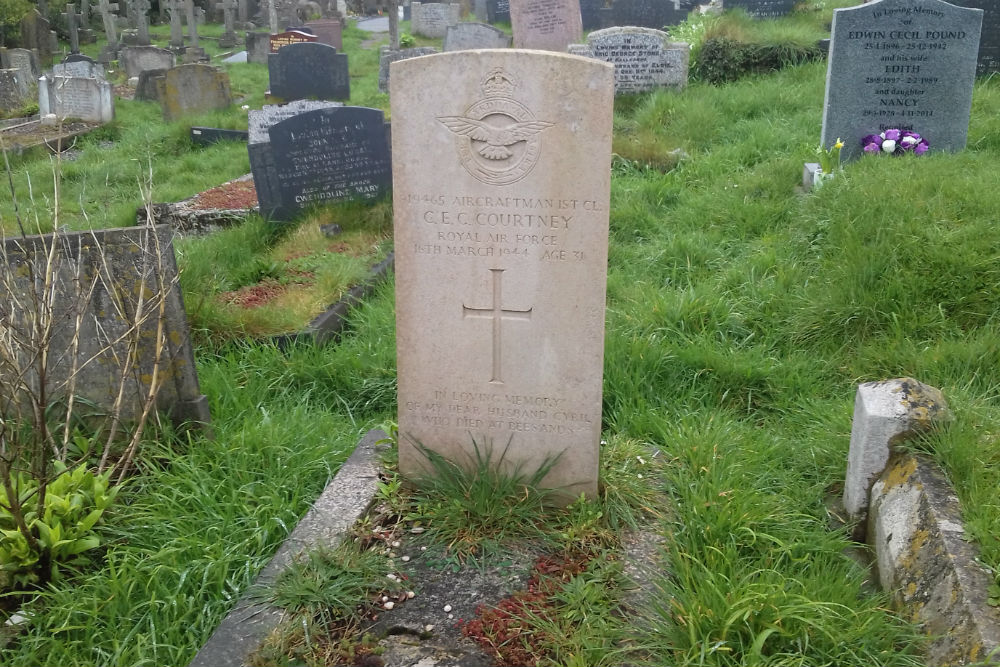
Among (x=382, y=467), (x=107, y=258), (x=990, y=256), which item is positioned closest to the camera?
(x=382, y=467)

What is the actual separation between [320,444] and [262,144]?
3.95 meters

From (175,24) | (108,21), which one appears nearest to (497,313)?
(175,24)

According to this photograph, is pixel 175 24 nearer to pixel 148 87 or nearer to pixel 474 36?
pixel 148 87

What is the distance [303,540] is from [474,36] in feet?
43.9

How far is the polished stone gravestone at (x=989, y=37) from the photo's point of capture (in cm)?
884

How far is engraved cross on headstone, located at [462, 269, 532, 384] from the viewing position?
2787 mm

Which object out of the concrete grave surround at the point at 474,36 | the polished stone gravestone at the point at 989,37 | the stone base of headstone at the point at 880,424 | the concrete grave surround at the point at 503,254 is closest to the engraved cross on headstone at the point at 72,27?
the concrete grave surround at the point at 474,36

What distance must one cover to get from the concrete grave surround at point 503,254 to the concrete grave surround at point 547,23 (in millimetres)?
10593

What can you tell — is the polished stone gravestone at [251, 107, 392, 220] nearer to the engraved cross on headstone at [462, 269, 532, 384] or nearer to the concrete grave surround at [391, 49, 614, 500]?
the concrete grave surround at [391, 49, 614, 500]

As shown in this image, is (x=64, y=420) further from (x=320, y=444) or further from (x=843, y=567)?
(x=843, y=567)

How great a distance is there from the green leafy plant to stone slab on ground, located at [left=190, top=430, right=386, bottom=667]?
2.35 ft

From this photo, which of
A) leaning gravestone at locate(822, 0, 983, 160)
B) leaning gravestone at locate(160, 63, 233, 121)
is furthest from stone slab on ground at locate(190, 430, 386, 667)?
leaning gravestone at locate(160, 63, 233, 121)

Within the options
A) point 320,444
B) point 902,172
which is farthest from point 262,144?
point 902,172

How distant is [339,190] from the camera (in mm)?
6996
